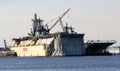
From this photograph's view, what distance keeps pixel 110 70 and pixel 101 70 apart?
1570 mm

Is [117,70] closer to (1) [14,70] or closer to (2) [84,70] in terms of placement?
(2) [84,70]

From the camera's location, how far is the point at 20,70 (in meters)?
115

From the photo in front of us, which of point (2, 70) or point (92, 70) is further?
point (2, 70)

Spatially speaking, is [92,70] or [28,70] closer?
[92,70]

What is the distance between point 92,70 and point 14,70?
15899 millimetres

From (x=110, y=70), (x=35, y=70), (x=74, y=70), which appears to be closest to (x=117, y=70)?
(x=110, y=70)

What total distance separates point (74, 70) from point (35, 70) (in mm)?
7642

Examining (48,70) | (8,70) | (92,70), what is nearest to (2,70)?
(8,70)

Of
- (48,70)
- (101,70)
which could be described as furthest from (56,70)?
(101,70)

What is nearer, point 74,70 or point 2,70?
point 74,70

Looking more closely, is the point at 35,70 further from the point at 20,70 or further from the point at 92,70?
the point at 92,70

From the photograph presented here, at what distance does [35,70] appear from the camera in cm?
11388

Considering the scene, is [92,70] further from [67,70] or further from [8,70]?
[8,70]

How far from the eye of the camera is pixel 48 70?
112625 mm
